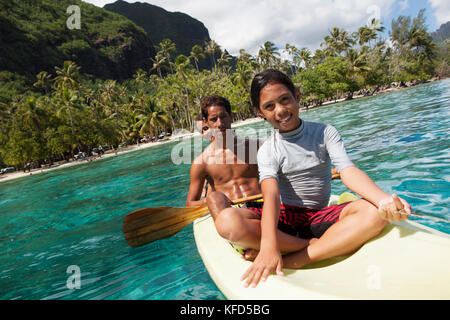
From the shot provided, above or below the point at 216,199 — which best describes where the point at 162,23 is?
above

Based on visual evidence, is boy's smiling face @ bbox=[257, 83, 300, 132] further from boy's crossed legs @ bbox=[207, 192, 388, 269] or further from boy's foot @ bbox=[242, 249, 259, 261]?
boy's foot @ bbox=[242, 249, 259, 261]

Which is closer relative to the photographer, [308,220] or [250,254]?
[250,254]

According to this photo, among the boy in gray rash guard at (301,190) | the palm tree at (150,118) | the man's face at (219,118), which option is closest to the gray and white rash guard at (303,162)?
the boy in gray rash guard at (301,190)

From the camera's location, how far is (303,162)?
6.09 ft

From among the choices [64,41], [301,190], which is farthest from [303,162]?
[64,41]

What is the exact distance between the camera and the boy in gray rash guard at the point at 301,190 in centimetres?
151

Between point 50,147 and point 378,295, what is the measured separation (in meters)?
33.7

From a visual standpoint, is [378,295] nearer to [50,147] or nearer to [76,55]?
[50,147]

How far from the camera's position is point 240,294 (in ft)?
4.60

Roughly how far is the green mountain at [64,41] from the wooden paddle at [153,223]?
78.0 metres

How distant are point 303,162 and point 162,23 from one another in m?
167

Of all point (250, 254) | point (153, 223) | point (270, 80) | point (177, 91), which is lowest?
point (153, 223)

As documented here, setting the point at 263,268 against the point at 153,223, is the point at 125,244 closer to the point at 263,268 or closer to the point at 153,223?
the point at 153,223

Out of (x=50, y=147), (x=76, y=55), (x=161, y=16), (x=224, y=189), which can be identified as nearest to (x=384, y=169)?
(x=224, y=189)
